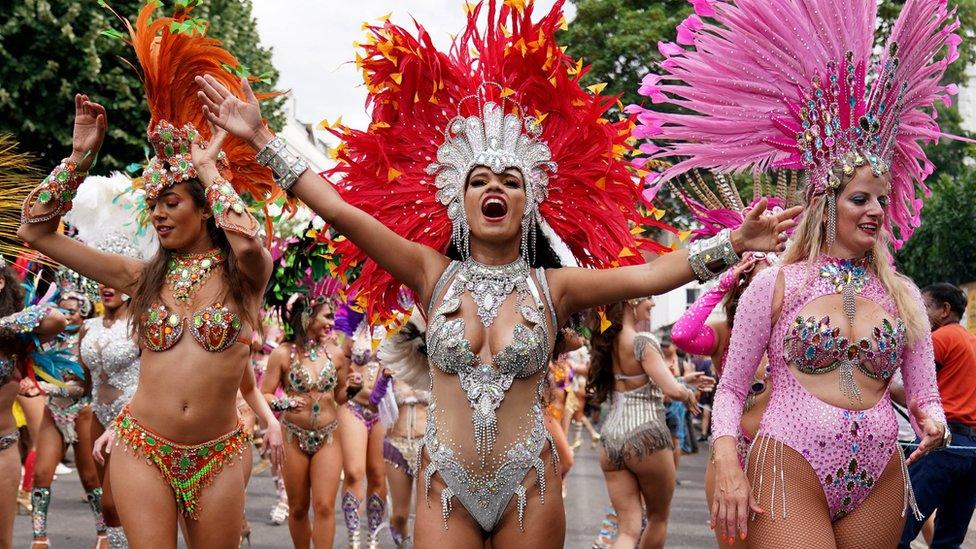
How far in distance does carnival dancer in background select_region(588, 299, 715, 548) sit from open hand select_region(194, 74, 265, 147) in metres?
3.71

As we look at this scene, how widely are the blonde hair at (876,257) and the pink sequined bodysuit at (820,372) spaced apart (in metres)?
0.03

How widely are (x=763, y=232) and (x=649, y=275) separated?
0.46 meters

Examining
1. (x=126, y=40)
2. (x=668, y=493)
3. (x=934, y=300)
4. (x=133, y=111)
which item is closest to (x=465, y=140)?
(x=126, y=40)

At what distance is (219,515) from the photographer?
16.8ft

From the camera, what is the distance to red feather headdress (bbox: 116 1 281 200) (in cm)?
532

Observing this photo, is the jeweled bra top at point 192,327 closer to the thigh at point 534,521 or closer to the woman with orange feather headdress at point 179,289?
the woman with orange feather headdress at point 179,289

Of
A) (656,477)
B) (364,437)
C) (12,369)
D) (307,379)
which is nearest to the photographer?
(12,369)

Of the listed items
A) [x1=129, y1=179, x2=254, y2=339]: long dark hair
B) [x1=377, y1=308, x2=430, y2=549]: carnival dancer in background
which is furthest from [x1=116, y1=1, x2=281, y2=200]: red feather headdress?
[x1=377, y1=308, x2=430, y2=549]: carnival dancer in background

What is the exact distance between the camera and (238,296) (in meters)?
5.29

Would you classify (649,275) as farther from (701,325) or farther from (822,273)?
(701,325)

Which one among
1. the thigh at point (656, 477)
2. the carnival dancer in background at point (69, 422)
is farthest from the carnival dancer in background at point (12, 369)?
the thigh at point (656, 477)

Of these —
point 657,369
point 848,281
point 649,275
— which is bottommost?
point 657,369

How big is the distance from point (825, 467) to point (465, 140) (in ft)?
6.31

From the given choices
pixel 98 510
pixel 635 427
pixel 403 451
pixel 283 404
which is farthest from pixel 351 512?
pixel 635 427
